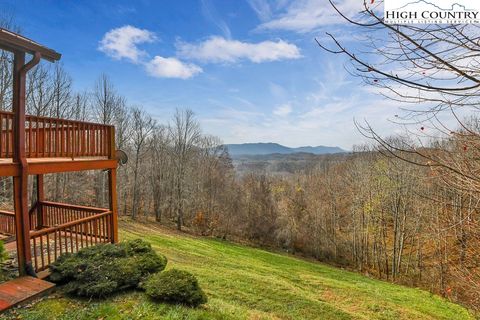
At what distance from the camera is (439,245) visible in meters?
15.7

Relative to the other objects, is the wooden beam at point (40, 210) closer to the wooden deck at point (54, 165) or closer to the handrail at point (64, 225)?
the handrail at point (64, 225)

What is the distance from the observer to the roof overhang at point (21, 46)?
485cm

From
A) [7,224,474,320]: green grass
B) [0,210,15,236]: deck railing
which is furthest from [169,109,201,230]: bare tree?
[0,210,15,236]: deck railing

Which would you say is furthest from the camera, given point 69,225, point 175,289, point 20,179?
point 69,225

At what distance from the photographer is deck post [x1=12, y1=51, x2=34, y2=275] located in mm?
5211

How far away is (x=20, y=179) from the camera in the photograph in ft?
17.0

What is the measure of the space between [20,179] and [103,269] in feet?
7.33

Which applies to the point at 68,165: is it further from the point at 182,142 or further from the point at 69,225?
the point at 182,142

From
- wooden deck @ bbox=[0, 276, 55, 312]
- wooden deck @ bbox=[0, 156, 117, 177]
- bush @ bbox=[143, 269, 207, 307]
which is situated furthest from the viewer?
wooden deck @ bbox=[0, 156, 117, 177]

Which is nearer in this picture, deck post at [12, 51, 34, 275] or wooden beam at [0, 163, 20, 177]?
wooden beam at [0, 163, 20, 177]

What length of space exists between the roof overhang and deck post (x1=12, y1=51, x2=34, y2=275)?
167 millimetres

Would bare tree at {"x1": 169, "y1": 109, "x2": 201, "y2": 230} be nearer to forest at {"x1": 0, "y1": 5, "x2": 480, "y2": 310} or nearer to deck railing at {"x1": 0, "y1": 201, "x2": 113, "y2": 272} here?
forest at {"x1": 0, "y1": 5, "x2": 480, "y2": 310}

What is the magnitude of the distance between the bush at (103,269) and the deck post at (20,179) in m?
0.51

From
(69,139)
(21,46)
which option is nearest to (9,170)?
(69,139)
